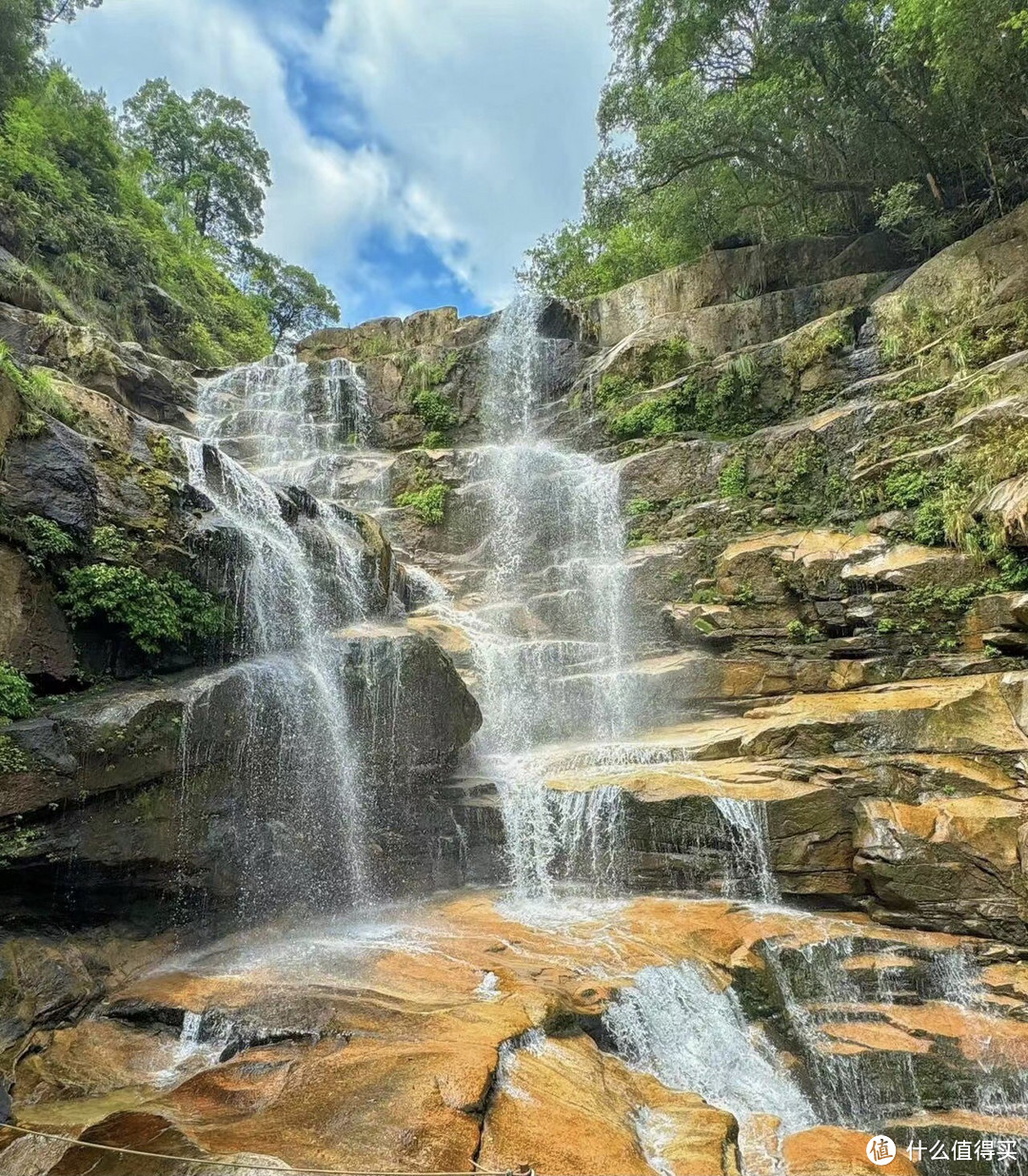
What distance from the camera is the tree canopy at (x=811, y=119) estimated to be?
596 inches

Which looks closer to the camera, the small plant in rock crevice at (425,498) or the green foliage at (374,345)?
the small plant in rock crevice at (425,498)

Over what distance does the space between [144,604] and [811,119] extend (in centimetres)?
1964

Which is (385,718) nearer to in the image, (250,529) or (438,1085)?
(250,529)

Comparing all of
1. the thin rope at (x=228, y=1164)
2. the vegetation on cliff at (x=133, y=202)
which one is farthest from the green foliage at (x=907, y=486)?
the vegetation on cliff at (x=133, y=202)

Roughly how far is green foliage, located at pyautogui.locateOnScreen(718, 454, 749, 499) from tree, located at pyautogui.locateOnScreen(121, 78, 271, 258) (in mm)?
34716

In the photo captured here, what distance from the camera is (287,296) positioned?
45.8 m

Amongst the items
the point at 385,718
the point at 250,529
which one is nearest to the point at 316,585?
the point at 250,529

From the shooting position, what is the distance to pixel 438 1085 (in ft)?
16.4

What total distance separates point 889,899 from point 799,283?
1773 centimetres

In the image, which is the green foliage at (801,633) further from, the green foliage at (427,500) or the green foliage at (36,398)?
the green foliage at (36,398)

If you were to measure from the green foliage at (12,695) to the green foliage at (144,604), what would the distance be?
1.13 meters

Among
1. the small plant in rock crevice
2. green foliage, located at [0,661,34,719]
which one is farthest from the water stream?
green foliage, located at [0,661,34,719]

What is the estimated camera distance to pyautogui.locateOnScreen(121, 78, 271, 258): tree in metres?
39.5

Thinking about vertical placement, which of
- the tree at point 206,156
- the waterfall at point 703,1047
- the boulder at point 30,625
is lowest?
the waterfall at point 703,1047
